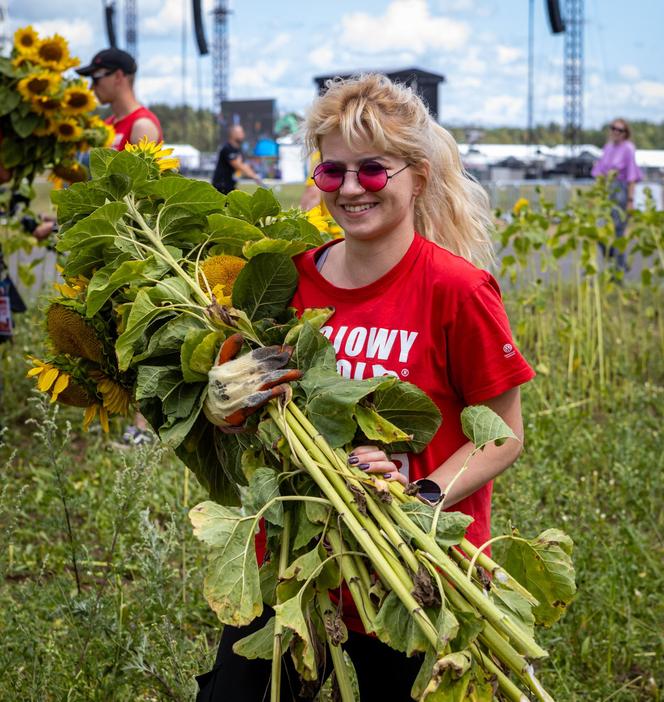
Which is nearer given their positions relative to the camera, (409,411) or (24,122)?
(409,411)

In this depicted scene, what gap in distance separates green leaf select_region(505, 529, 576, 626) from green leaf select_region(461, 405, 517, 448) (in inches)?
7.0

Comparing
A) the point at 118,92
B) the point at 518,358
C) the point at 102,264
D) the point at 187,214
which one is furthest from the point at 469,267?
the point at 118,92

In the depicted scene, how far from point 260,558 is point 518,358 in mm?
678

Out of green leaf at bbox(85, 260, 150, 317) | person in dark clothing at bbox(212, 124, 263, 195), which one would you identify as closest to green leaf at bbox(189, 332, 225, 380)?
green leaf at bbox(85, 260, 150, 317)

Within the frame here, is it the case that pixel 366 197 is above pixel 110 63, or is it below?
below

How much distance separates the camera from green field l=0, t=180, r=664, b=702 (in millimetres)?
2908

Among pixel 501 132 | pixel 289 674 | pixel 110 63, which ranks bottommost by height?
pixel 501 132

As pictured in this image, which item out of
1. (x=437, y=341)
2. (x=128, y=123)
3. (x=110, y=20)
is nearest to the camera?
(x=437, y=341)

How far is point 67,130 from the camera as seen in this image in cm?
507

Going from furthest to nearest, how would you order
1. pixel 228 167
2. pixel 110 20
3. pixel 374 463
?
pixel 110 20
pixel 228 167
pixel 374 463

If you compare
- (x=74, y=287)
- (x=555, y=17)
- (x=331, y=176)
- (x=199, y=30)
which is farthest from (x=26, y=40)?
(x=199, y=30)

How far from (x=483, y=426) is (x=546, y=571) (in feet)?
0.88

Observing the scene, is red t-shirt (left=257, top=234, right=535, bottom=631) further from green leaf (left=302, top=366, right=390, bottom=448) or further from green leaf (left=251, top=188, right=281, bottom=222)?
green leaf (left=251, top=188, right=281, bottom=222)

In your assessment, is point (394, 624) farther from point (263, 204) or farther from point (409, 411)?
point (263, 204)
